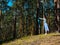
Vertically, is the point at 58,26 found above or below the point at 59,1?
below

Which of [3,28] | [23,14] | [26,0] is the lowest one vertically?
[3,28]

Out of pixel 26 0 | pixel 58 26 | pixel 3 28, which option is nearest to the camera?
pixel 58 26

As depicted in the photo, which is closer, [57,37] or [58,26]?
[57,37]

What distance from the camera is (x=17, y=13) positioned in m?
36.8

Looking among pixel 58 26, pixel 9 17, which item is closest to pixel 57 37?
pixel 58 26

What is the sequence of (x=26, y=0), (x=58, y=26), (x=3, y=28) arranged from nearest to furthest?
1. (x=58, y=26)
2. (x=26, y=0)
3. (x=3, y=28)

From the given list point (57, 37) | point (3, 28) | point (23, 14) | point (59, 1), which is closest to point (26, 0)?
point (23, 14)

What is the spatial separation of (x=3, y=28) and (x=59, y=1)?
2362cm

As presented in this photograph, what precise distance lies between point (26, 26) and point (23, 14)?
230 centimetres

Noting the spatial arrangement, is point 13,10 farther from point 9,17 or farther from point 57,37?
point 57,37

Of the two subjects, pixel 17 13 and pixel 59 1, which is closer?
pixel 59 1

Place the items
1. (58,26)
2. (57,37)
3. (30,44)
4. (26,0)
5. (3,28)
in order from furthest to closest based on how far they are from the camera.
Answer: (3,28) → (26,0) → (58,26) → (57,37) → (30,44)

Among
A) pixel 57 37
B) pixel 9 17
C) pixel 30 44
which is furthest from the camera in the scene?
pixel 9 17

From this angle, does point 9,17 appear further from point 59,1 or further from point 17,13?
point 59,1
